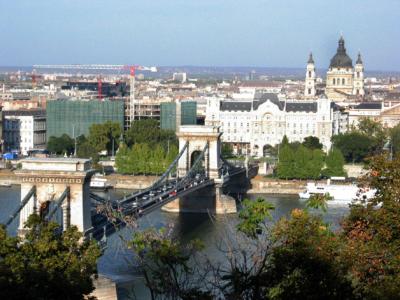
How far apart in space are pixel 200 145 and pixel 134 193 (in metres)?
5.84

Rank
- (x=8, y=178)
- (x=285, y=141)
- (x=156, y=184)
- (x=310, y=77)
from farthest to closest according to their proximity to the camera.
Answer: (x=310, y=77) < (x=285, y=141) < (x=8, y=178) < (x=156, y=184)

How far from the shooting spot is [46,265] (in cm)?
1047

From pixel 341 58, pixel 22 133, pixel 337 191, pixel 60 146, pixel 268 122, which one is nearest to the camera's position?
pixel 337 191

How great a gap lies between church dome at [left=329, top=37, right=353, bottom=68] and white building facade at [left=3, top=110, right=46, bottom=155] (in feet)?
65.3

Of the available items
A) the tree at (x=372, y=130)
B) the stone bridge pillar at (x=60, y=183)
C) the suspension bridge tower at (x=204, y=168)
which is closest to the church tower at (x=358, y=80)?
the tree at (x=372, y=130)

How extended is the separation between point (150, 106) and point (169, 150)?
475 inches

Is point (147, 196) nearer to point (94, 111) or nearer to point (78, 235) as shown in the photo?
point (78, 235)

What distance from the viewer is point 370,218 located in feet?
33.2

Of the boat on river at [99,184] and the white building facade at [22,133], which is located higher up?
the white building facade at [22,133]

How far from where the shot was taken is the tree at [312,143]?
36884mm

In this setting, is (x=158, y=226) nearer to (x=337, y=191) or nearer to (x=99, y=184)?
(x=337, y=191)

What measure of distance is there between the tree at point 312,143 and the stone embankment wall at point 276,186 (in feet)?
19.5

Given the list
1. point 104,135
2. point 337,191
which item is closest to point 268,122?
point 104,135

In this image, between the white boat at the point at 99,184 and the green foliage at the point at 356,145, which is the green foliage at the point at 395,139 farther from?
the white boat at the point at 99,184
